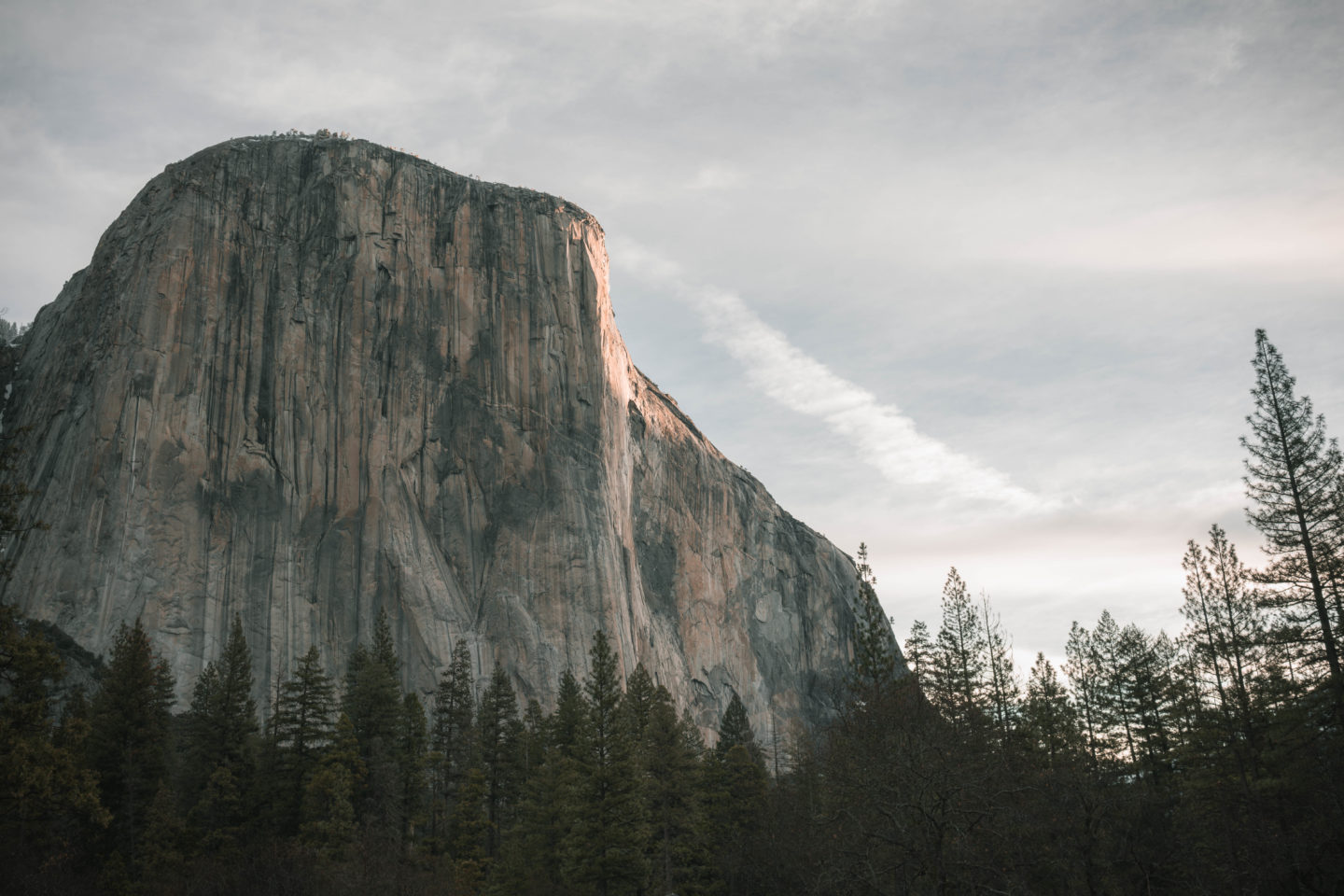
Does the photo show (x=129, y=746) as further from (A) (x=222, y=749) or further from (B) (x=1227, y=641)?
(B) (x=1227, y=641)

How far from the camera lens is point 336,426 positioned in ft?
262

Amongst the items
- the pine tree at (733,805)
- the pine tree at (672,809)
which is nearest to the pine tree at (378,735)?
the pine tree at (672,809)

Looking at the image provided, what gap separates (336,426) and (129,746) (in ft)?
143

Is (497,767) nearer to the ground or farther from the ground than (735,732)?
nearer to the ground

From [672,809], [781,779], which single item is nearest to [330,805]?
[672,809]

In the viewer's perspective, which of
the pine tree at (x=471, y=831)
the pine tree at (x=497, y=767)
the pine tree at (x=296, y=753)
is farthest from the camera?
the pine tree at (x=497, y=767)

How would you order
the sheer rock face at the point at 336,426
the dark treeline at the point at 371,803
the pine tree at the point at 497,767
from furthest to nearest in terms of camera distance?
the sheer rock face at the point at 336,426 < the pine tree at the point at 497,767 < the dark treeline at the point at 371,803

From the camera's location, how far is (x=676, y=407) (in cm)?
11644

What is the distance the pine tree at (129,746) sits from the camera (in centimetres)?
3750

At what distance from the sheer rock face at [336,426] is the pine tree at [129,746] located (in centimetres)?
2822

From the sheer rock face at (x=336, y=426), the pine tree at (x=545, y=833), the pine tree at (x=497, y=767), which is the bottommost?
the pine tree at (x=545, y=833)

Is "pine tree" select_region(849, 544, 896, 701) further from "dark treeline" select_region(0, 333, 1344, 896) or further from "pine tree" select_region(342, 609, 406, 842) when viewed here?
"pine tree" select_region(342, 609, 406, 842)

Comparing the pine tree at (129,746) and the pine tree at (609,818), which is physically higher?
the pine tree at (129,746)

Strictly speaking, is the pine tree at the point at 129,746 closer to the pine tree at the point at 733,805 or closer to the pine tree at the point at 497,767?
the pine tree at the point at 497,767
